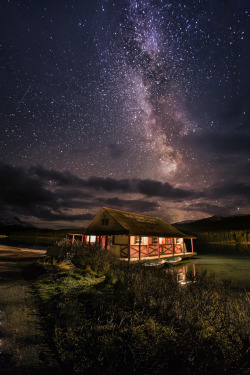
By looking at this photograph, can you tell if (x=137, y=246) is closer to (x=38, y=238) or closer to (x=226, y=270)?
(x=226, y=270)

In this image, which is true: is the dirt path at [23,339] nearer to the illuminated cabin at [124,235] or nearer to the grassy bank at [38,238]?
the illuminated cabin at [124,235]

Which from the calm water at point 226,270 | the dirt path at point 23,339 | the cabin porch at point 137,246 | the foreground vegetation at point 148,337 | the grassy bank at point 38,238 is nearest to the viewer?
the dirt path at point 23,339

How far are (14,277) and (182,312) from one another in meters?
7.58

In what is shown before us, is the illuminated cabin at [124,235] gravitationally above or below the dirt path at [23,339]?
above

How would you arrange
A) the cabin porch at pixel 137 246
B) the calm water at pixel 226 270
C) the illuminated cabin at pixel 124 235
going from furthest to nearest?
the cabin porch at pixel 137 246 → the illuminated cabin at pixel 124 235 → the calm water at pixel 226 270

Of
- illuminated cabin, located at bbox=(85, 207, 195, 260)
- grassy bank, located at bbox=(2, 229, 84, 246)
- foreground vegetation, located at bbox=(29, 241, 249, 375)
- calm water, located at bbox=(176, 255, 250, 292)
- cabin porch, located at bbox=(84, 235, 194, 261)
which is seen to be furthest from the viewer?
grassy bank, located at bbox=(2, 229, 84, 246)

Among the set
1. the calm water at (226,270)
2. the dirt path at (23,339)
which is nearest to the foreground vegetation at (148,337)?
the dirt path at (23,339)

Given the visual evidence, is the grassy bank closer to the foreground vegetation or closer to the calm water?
the calm water

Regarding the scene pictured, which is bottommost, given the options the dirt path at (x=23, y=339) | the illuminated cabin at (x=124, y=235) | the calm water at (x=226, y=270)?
the calm water at (x=226, y=270)

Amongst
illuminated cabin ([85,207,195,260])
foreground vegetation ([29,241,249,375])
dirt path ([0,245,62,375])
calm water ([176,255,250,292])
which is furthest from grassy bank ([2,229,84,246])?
foreground vegetation ([29,241,249,375])

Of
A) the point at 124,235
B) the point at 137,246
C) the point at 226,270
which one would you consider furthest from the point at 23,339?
the point at 226,270

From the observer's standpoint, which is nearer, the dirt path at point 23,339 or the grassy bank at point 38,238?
the dirt path at point 23,339

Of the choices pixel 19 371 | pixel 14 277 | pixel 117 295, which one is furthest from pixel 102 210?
pixel 19 371

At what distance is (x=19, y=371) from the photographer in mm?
3115
